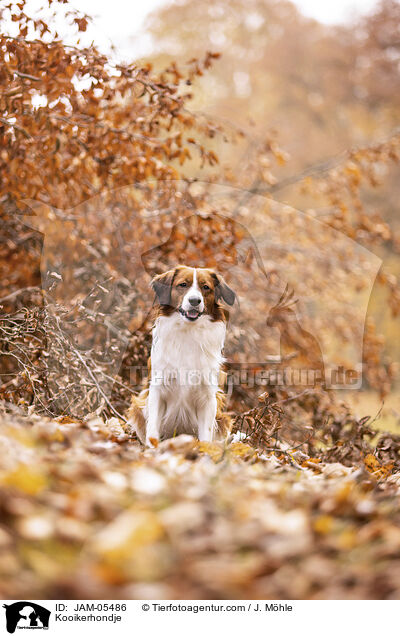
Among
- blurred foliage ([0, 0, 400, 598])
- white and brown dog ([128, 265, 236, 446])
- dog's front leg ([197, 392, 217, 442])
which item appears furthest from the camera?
dog's front leg ([197, 392, 217, 442])

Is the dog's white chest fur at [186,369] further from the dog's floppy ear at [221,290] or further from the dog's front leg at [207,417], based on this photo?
the dog's floppy ear at [221,290]

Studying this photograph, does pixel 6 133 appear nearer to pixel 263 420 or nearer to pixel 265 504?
pixel 263 420

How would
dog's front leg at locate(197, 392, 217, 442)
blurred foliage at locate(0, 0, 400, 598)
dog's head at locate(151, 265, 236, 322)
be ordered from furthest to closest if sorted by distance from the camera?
dog's front leg at locate(197, 392, 217, 442) → dog's head at locate(151, 265, 236, 322) → blurred foliage at locate(0, 0, 400, 598)

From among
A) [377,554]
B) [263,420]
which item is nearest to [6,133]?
[263,420]

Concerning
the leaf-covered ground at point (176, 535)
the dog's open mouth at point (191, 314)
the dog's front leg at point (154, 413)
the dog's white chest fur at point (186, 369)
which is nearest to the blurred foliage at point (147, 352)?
the leaf-covered ground at point (176, 535)

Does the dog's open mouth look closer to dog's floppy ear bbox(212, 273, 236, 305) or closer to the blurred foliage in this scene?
dog's floppy ear bbox(212, 273, 236, 305)

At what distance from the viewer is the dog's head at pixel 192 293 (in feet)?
13.8

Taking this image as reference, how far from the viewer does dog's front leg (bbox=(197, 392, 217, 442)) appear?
175 inches
